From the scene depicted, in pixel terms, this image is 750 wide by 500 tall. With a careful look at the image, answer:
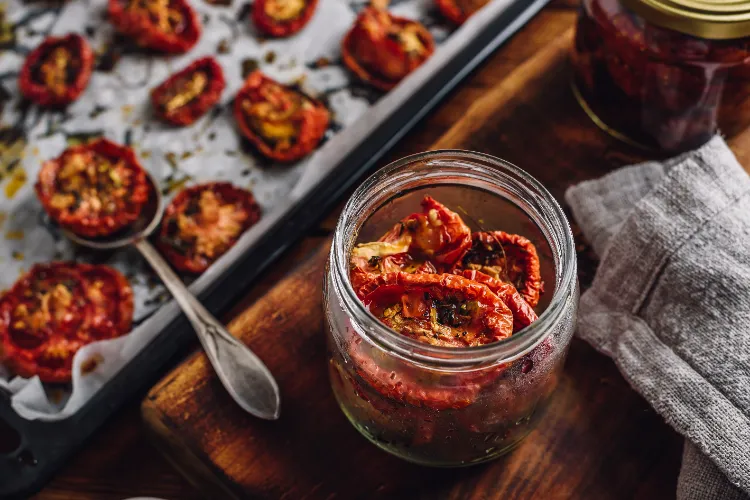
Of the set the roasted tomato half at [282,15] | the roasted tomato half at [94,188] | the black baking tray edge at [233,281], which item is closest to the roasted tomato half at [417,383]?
the black baking tray edge at [233,281]

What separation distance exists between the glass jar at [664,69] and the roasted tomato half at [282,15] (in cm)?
84

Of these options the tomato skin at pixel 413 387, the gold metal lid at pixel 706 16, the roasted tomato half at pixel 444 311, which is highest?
the gold metal lid at pixel 706 16

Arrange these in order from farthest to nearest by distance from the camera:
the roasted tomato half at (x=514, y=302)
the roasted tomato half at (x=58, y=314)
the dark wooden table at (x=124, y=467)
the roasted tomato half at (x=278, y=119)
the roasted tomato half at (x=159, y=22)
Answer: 1. the roasted tomato half at (x=159, y=22)
2. the roasted tomato half at (x=278, y=119)
3. the roasted tomato half at (x=58, y=314)
4. the dark wooden table at (x=124, y=467)
5. the roasted tomato half at (x=514, y=302)

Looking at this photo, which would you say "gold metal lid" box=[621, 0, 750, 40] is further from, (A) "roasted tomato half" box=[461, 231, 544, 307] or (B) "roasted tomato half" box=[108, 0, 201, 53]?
(B) "roasted tomato half" box=[108, 0, 201, 53]

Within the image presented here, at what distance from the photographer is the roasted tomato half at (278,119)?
83.5 inches

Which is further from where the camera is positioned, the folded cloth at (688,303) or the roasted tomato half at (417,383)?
the folded cloth at (688,303)

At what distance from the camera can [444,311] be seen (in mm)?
1200

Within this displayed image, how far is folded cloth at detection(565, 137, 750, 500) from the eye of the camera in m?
1.35

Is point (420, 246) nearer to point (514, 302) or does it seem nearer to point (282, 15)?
point (514, 302)

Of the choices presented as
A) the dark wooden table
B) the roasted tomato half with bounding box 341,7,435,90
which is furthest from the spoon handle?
the roasted tomato half with bounding box 341,7,435,90

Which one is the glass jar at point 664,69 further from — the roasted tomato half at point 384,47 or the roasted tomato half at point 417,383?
the roasted tomato half at point 417,383

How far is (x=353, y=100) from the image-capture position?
2.23 m

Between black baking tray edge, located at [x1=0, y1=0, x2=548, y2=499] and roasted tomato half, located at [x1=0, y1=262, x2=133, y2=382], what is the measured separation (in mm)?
209

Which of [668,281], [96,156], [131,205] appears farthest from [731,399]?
[96,156]
